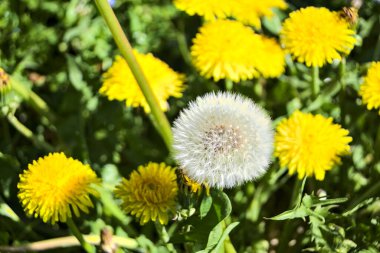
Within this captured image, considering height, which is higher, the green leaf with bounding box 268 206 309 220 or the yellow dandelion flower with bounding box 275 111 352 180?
the yellow dandelion flower with bounding box 275 111 352 180

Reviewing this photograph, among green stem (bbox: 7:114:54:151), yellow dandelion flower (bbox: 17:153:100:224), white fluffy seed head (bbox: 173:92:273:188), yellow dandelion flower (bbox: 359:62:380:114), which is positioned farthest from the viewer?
green stem (bbox: 7:114:54:151)

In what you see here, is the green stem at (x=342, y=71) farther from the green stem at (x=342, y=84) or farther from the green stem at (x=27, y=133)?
the green stem at (x=27, y=133)

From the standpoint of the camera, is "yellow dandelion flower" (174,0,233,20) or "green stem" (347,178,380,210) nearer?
"green stem" (347,178,380,210)

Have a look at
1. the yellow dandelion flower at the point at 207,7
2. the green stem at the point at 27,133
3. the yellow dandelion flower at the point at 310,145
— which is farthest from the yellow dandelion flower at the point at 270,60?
the green stem at the point at 27,133

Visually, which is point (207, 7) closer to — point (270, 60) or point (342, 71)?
point (270, 60)

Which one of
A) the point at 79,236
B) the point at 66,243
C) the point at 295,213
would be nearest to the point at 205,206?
the point at 295,213

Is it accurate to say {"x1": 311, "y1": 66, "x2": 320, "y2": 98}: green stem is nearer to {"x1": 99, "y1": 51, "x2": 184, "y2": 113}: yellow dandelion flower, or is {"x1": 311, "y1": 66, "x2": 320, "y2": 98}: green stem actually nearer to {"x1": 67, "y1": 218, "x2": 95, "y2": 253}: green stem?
{"x1": 99, "y1": 51, "x2": 184, "y2": 113}: yellow dandelion flower

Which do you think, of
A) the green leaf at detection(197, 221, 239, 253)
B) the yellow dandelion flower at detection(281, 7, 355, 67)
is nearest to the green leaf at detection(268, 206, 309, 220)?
the green leaf at detection(197, 221, 239, 253)
